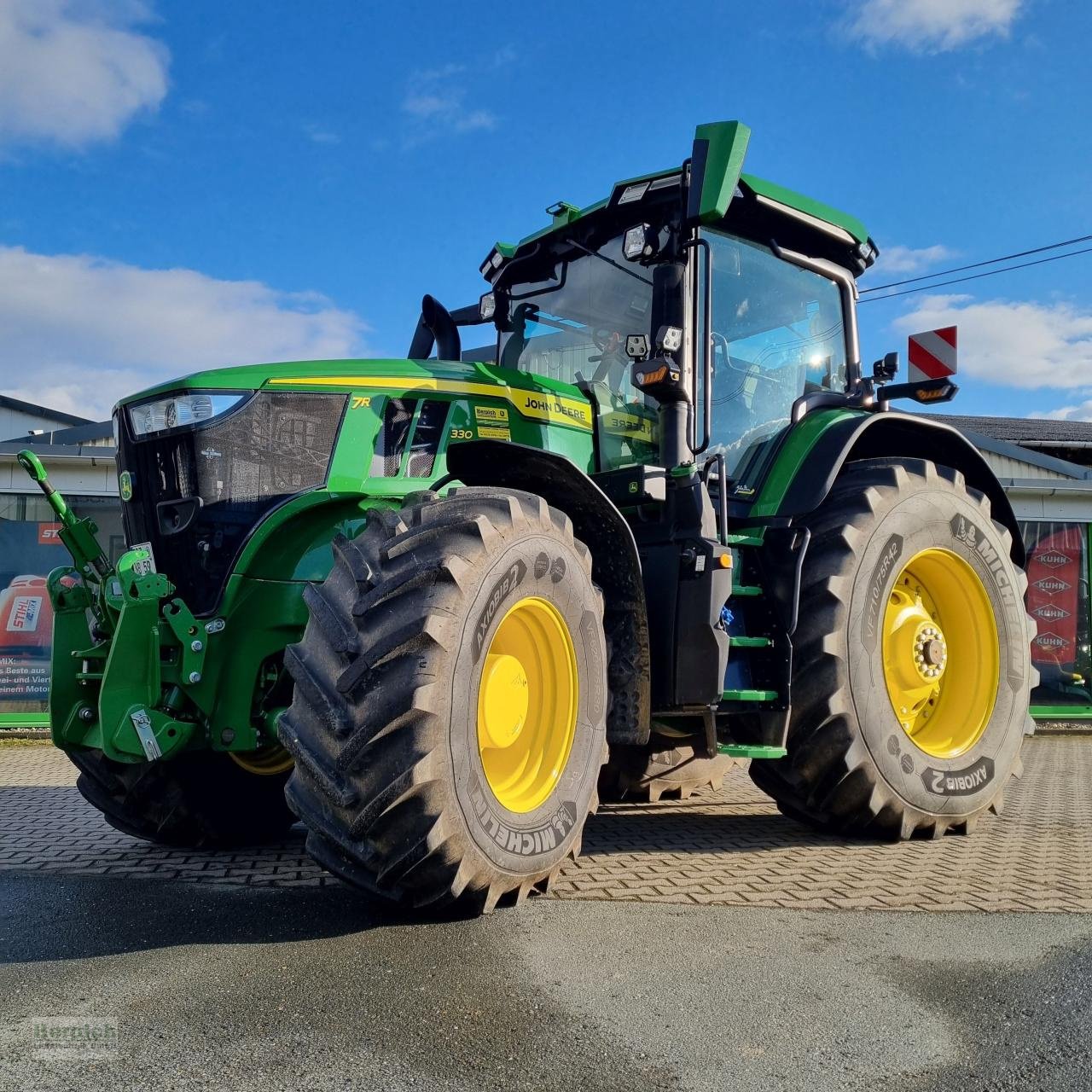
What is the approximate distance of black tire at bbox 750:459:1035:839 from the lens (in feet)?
15.5

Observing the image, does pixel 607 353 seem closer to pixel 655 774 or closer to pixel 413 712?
pixel 655 774

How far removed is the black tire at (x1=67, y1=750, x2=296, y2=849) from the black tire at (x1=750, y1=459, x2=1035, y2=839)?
7.72ft

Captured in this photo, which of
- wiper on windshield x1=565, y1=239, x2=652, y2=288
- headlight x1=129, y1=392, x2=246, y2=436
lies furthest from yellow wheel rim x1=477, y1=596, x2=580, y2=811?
wiper on windshield x1=565, y1=239, x2=652, y2=288

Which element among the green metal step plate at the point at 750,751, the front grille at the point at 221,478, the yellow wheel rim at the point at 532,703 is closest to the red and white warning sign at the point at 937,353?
the green metal step plate at the point at 750,751

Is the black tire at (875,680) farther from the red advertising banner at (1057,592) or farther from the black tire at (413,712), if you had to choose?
the red advertising banner at (1057,592)

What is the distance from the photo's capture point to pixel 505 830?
3.51 meters

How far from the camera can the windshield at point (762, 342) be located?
514 cm

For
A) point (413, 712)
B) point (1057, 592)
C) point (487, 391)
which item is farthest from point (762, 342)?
point (1057, 592)

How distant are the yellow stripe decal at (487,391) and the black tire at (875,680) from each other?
1236mm

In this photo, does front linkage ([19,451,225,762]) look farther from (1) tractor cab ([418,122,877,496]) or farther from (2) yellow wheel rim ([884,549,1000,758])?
(2) yellow wheel rim ([884,549,1000,758])

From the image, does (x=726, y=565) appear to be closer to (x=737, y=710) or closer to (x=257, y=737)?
(x=737, y=710)

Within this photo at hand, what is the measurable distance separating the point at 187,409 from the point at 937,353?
172 inches

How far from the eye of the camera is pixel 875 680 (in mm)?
4871

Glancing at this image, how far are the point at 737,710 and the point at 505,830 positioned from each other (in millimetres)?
1541
